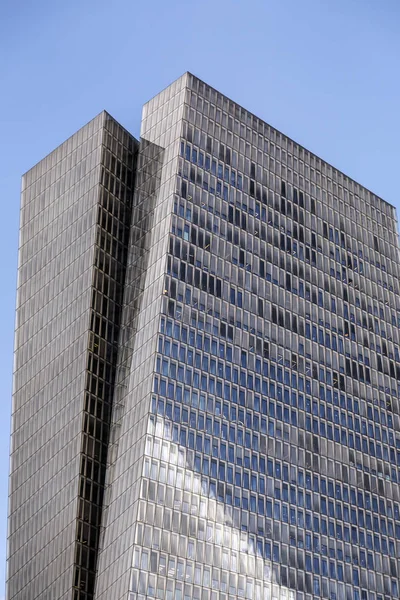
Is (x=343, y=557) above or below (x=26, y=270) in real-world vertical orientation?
below

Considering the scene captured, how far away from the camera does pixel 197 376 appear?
14350cm

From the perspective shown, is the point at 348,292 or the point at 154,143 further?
the point at 348,292

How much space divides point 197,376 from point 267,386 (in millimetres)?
13214

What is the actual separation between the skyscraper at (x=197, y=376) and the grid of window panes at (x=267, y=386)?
279 millimetres

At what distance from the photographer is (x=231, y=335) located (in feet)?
496

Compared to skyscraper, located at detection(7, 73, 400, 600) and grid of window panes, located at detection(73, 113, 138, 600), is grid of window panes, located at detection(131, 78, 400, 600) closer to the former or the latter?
skyscraper, located at detection(7, 73, 400, 600)

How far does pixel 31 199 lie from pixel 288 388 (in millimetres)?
47136

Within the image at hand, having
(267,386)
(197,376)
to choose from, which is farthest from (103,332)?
(267,386)

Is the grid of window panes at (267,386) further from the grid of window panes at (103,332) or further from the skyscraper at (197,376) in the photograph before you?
the grid of window panes at (103,332)

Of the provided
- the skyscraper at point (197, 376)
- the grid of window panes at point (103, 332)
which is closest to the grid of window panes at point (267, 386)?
the skyscraper at point (197, 376)

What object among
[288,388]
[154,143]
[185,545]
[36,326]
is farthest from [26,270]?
[185,545]

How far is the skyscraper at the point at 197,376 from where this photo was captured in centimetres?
13650

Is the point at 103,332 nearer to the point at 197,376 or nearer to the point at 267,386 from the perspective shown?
the point at 197,376

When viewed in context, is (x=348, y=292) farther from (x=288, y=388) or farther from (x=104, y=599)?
(x=104, y=599)
